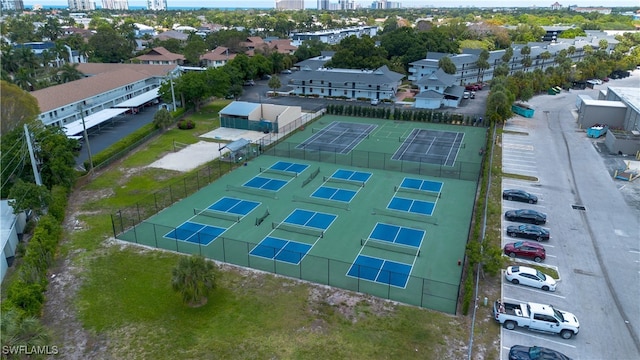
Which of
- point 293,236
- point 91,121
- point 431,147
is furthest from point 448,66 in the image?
point 293,236

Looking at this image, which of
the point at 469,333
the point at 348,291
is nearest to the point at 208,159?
the point at 348,291

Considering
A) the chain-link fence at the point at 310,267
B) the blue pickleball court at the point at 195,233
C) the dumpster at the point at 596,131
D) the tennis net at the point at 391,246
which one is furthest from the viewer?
the dumpster at the point at 596,131

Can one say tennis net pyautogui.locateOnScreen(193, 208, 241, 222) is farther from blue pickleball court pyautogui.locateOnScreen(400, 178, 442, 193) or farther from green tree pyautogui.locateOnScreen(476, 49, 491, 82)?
green tree pyautogui.locateOnScreen(476, 49, 491, 82)

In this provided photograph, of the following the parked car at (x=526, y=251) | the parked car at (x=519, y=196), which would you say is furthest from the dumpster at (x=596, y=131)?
the parked car at (x=526, y=251)

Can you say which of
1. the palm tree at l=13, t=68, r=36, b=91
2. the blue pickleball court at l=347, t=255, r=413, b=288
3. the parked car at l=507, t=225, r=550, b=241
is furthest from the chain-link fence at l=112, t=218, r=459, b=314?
the palm tree at l=13, t=68, r=36, b=91

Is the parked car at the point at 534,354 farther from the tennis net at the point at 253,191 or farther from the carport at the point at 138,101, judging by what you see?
the carport at the point at 138,101

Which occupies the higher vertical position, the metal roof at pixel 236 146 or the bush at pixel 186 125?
the metal roof at pixel 236 146

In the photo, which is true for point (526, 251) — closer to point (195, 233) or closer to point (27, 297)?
point (195, 233)

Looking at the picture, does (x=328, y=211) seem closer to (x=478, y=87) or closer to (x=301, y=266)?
(x=301, y=266)
